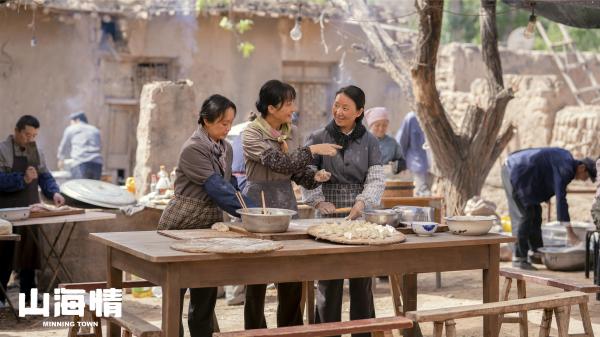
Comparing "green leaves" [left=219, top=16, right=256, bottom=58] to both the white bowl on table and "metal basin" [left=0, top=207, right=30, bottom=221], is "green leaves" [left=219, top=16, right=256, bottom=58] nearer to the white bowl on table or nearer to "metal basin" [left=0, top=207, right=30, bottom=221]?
"metal basin" [left=0, top=207, right=30, bottom=221]

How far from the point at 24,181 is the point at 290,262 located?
401 centimetres

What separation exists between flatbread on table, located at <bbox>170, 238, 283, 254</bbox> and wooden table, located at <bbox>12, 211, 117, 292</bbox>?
9.24ft

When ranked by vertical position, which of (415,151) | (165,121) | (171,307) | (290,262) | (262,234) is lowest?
(171,307)

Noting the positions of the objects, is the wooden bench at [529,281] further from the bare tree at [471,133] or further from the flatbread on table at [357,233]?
the bare tree at [471,133]

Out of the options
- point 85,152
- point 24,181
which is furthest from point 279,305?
point 85,152

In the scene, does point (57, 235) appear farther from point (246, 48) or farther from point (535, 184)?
point (246, 48)

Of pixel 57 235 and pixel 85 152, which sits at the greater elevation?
pixel 85 152

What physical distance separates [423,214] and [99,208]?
13.5ft

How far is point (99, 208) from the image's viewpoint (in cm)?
909

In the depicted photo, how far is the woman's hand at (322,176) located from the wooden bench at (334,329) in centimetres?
108

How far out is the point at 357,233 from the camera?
16.3 ft

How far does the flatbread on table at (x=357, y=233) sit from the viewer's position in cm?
490

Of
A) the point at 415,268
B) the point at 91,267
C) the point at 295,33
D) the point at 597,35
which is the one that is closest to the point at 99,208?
the point at 91,267

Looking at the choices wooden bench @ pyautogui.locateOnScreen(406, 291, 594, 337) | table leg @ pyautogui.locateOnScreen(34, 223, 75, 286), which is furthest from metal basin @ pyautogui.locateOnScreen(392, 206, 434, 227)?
table leg @ pyautogui.locateOnScreen(34, 223, 75, 286)
